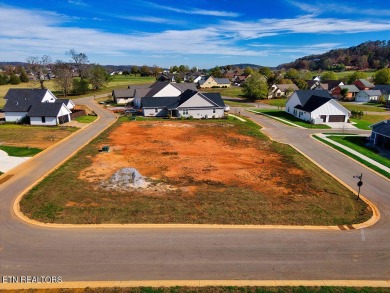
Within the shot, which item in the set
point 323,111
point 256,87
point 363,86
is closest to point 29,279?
point 323,111

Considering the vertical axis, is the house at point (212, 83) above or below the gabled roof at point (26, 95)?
above

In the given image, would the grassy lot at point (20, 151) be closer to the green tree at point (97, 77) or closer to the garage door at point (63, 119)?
the garage door at point (63, 119)

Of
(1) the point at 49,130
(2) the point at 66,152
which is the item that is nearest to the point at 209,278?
(2) the point at 66,152

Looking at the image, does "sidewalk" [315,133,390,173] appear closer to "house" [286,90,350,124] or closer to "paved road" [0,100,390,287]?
"house" [286,90,350,124]

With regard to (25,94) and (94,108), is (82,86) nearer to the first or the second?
(94,108)

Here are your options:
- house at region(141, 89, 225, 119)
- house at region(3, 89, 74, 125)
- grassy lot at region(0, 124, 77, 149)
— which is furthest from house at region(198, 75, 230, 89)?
grassy lot at region(0, 124, 77, 149)

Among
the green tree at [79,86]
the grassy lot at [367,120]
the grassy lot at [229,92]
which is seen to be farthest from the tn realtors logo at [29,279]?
the green tree at [79,86]

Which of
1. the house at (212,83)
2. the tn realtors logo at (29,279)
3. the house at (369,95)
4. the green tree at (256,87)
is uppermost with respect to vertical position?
the house at (212,83)
